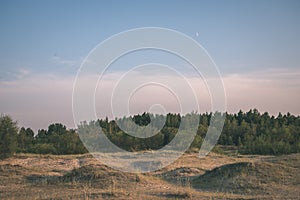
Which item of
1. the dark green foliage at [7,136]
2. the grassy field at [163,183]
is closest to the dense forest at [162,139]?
the dark green foliage at [7,136]

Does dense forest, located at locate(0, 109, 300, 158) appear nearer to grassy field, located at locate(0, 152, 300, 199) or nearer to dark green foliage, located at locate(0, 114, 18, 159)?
dark green foliage, located at locate(0, 114, 18, 159)

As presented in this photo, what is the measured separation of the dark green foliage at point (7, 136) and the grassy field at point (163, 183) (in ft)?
27.0

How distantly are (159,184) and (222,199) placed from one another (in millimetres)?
4064

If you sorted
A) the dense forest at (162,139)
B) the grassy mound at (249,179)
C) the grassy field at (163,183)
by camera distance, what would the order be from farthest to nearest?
the dense forest at (162,139)
the grassy mound at (249,179)
the grassy field at (163,183)

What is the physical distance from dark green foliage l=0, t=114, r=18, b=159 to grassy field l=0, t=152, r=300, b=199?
324 inches

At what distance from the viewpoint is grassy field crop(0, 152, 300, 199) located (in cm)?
1302

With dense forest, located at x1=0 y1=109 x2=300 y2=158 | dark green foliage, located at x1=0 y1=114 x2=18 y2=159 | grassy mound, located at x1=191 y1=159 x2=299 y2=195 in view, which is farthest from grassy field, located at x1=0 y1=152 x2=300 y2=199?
dense forest, located at x1=0 y1=109 x2=300 y2=158

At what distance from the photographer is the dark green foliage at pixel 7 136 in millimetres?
27453

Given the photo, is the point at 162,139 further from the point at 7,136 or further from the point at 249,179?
the point at 249,179

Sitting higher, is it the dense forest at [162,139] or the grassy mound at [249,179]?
the dense forest at [162,139]

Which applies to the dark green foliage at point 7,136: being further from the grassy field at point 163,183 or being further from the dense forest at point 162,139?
the grassy field at point 163,183

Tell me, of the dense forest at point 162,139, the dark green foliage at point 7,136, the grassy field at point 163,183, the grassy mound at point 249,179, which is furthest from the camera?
the dense forest at point 162,139

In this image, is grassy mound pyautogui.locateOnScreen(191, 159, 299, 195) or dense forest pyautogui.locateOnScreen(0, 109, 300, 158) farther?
dense forest pyautogui.locateOnScreen(0, 109, 300, 158)

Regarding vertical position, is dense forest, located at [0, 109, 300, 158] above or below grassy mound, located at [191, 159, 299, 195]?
above
